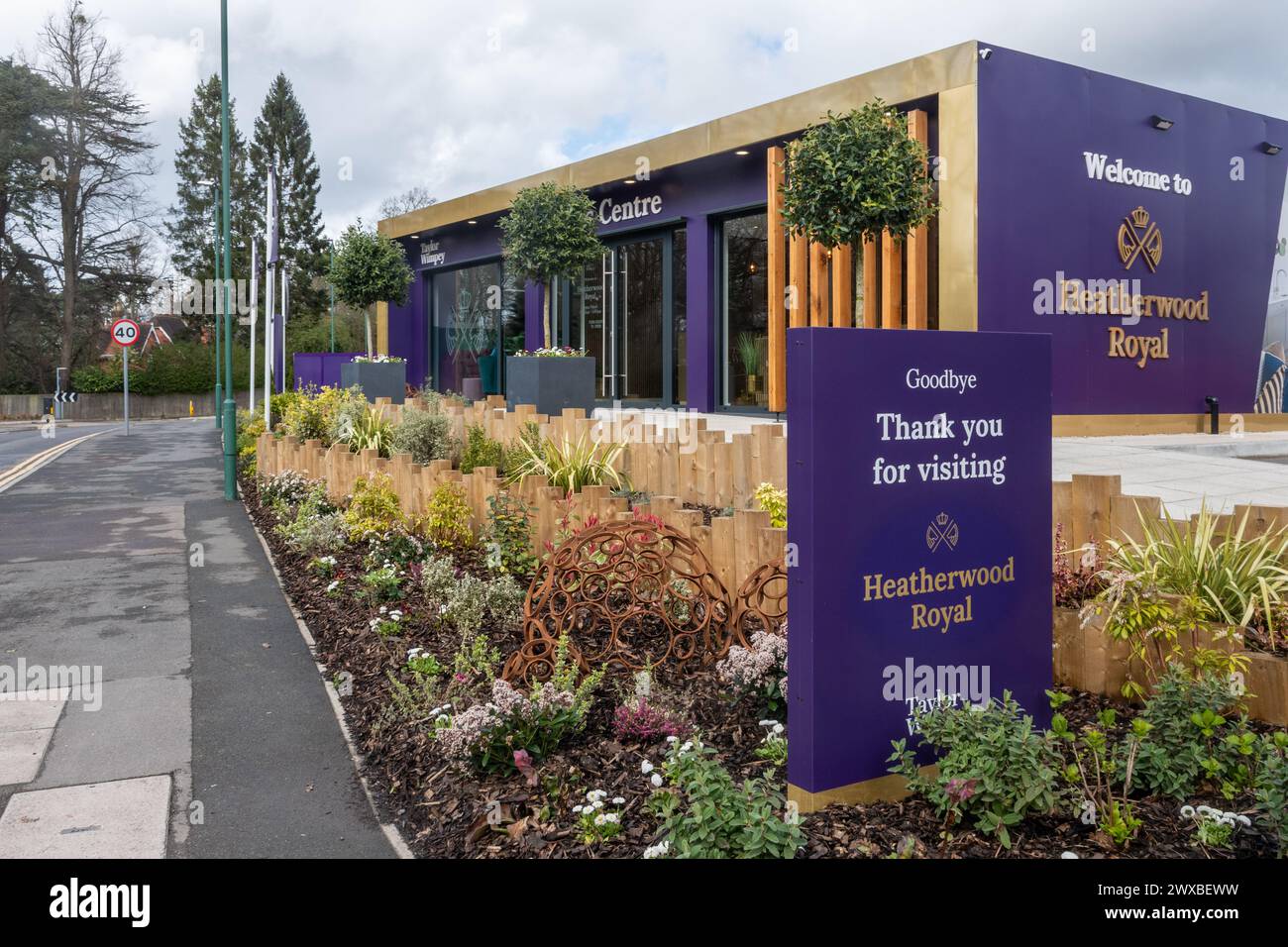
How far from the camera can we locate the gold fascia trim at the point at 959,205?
47.6ft

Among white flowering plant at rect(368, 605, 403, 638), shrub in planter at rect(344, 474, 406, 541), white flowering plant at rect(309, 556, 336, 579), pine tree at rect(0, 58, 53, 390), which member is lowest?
white flowering plant at rect(368, 605, 403, 638)

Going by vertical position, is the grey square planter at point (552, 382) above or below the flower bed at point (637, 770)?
above

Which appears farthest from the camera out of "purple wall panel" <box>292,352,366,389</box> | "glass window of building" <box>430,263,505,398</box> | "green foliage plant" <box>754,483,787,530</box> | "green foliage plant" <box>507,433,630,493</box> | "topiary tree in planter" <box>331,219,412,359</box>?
"purple wall panel" <box>292,352,366,389</box>

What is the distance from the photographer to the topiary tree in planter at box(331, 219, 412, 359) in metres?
25.0

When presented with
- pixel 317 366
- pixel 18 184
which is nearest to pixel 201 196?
pixel 18 184

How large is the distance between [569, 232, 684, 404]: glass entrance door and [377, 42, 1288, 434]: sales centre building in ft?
0.18

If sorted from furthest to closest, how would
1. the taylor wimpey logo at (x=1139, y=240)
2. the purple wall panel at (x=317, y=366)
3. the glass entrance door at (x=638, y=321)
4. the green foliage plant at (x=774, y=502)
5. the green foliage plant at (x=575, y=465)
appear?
the purple wall panel at (x=317, y=366) < the glass entrance door at (x=638, y=321) < the taylor wimpey logo at (x=1139, y=240) < the green foliage plant at (x=575, y=465) < the green foliage plant at (x=774, y=502)

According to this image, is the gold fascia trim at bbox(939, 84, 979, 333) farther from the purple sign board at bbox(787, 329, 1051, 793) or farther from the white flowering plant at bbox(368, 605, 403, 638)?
the purple sign board at bbox(787, 329, 1051, 793)

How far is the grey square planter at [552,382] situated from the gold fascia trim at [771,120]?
5793 mm

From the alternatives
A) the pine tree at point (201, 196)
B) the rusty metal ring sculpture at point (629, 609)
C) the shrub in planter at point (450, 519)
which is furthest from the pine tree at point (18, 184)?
the rusty metal ring sculpture at point (629, 609)

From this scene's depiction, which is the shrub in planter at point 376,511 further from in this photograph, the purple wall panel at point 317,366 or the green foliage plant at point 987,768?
the purple wall panel at point 317,366

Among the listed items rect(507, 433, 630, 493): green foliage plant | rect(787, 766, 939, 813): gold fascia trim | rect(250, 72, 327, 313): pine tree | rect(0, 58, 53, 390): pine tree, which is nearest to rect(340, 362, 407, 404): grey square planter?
rect(507, 433, 630, 493): green foliage plant

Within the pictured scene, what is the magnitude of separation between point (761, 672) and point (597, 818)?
133 cm

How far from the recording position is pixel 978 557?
396cm
